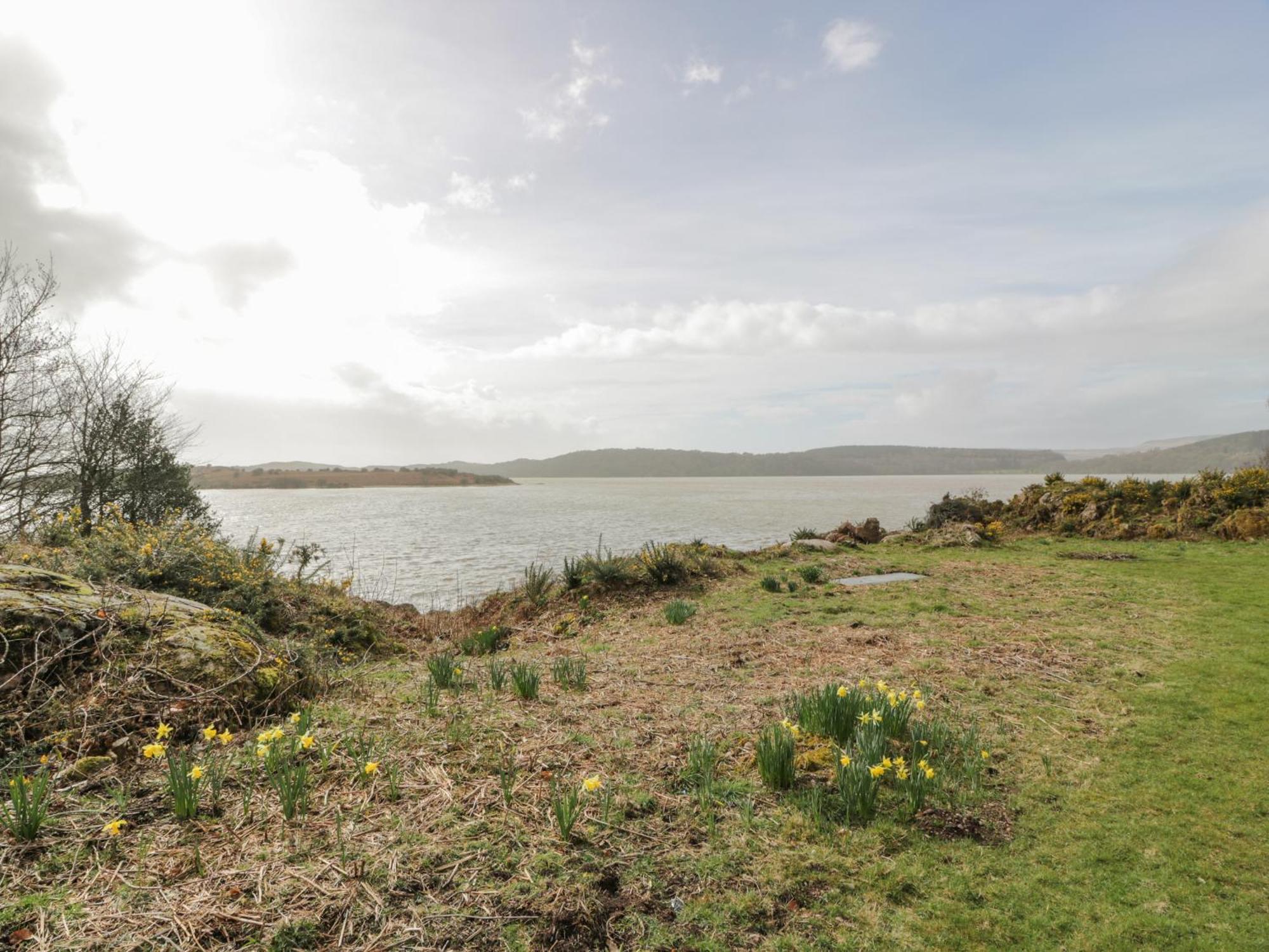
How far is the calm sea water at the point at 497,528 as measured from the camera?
16844 millimetres

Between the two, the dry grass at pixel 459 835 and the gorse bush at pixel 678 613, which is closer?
the dry grass at pixel 459 835

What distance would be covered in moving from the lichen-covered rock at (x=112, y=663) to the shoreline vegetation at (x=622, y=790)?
0.07 feet

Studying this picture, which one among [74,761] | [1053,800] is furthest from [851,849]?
[74,761]

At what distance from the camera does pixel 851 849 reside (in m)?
2.89

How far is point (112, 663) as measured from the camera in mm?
3832

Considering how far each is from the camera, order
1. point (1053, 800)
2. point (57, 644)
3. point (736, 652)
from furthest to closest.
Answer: point (736, 652) → point (57, 644) → point (1053, 800)

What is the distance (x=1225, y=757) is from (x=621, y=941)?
435cm

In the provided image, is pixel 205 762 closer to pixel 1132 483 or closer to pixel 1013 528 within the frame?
pixel 1013 528

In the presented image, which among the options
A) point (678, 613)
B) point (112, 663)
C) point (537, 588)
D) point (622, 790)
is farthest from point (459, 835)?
point (537, 588)

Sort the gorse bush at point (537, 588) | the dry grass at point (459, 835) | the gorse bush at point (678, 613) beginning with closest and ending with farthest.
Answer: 1. the dry grass at point (459, 835)
2. the gorse bush at point (678, 613)
3. the gorse bush at point (537, 588)

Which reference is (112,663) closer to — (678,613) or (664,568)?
(678,613)

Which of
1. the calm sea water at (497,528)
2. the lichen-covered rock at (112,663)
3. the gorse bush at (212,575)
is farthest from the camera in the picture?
the calm sea water at (497,528)

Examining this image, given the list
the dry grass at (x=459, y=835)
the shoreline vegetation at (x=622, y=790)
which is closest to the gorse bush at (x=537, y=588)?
the shoreline vegetation at (x=622, y=790)

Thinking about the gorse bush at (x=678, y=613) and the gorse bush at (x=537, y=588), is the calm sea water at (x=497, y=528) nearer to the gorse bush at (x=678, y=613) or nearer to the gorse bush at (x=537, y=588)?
the gorse bush at (x=537, y=588)
